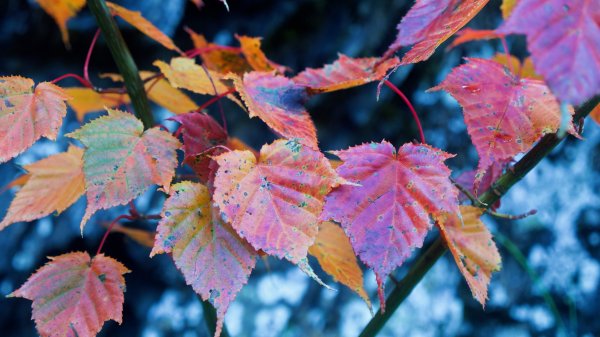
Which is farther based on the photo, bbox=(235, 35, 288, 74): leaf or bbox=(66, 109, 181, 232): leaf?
bbox=(235, 35, 288, 74): leaf

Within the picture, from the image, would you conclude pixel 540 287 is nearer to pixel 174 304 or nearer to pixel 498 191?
pixel 174 304

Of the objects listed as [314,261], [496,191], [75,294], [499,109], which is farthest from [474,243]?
[314,261]

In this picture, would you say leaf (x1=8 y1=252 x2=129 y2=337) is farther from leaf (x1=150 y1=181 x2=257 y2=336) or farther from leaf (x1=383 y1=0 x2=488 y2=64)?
leaf (x1=383 y1=0 x2=488 y2=64)

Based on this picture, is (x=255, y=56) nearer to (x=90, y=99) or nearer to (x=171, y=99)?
(x=171, y=99)

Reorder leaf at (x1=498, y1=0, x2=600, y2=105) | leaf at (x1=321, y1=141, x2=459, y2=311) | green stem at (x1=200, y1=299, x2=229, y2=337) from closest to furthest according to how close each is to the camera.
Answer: leaf at (x1=498, y1=0, x2=600, y2=105), leaf at (x1=321, y1=141, x2=459, y2=311), green stem at (x1=200, y1=299, x2=229, y2=337)

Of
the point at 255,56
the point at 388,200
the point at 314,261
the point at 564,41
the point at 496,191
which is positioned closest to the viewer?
the point at 564,41

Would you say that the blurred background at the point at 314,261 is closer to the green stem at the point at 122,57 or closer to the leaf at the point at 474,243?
the green stem at the point at 122,57

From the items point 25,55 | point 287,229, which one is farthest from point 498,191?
point 25,55

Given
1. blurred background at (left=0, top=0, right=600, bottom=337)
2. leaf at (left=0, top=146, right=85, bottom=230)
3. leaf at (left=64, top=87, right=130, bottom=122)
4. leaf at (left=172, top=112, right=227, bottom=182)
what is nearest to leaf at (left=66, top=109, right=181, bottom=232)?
leaf at (left=172, top=112, right=227, bottom=182)
